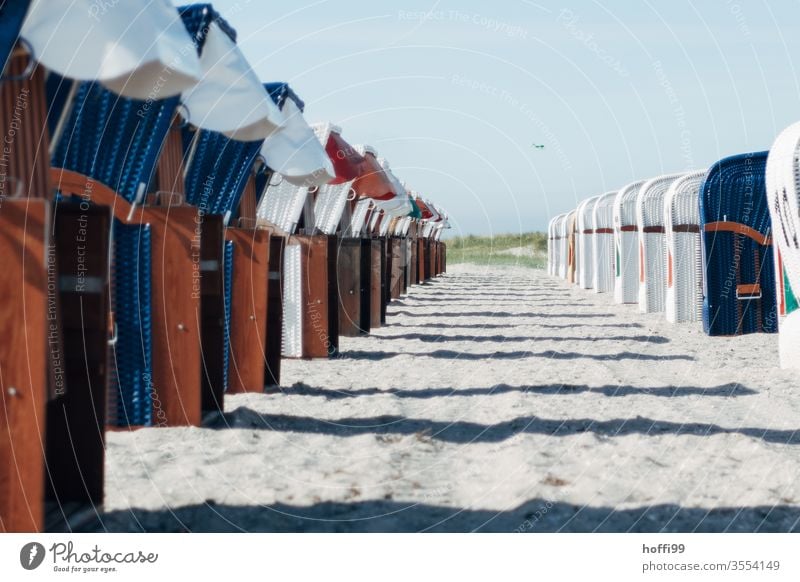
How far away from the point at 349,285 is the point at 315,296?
221cm

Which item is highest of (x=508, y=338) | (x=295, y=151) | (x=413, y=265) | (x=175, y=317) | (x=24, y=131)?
(x=295, y=151)

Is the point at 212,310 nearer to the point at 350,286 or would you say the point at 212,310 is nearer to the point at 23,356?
the point at 23,356

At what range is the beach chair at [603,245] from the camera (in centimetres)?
2103

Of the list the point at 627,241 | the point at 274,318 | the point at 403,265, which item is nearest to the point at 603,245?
the point at 403,265

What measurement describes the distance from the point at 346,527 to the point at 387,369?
189 inches

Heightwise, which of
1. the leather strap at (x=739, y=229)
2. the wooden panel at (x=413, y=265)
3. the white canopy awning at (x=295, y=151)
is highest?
the white canopy awning at (x=295, y=151)

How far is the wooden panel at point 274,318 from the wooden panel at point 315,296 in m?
1.81

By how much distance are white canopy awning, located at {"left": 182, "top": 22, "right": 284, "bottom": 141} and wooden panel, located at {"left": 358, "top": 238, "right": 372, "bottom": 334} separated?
15.5 feet

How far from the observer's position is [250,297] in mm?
6871

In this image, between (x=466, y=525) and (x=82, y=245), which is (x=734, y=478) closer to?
(x=466, y=525)

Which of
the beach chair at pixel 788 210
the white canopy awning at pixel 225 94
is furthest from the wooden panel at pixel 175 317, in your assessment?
the beach chair at pixel 788 210

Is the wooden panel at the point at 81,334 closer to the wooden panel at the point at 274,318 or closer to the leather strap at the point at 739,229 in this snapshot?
the wooden panel at the point at 274,318

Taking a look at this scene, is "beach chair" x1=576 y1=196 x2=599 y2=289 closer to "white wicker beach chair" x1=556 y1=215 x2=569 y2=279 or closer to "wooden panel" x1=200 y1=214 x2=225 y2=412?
"white wicker beach chair" x1=556 y1=215 x2=569 y2=279

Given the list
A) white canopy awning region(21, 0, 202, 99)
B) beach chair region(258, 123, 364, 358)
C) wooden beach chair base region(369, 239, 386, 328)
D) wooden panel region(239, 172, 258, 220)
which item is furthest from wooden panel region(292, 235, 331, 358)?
white canopy awning region(21, 0, 202, 99)
